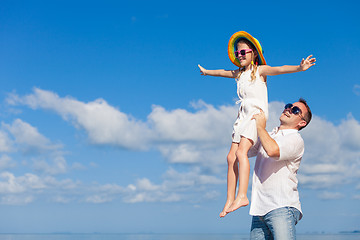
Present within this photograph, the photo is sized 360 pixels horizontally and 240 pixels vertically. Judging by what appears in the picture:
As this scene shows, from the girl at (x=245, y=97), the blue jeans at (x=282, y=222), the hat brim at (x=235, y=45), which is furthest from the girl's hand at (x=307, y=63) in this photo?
the blue jeans at (x=282, y=222)

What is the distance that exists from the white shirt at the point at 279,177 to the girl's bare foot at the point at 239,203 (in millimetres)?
204

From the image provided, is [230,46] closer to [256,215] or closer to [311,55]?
[311,55]

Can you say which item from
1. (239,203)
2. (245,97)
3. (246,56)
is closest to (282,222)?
(239,203)

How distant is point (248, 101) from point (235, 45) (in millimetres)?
958

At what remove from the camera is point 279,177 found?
577cm

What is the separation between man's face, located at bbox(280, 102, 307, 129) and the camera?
19.7 feet

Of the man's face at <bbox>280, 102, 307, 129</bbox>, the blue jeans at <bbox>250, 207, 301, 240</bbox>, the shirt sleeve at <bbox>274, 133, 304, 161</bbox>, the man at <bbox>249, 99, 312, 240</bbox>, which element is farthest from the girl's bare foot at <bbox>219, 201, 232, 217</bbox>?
the man's face at <bbox>280, 102, 307, 129</bbox>

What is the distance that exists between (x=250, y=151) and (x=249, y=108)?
24.7 inches

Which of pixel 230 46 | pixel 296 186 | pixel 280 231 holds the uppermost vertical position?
pixel 230 46

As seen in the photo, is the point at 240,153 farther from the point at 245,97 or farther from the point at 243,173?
the point at 245,97

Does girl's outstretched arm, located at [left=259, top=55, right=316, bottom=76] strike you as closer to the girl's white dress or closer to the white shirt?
the girl's white dress

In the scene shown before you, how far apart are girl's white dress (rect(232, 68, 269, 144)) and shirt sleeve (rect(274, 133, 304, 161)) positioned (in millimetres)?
658

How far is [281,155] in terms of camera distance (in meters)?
5.61

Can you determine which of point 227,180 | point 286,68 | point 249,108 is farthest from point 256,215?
point 286,68
